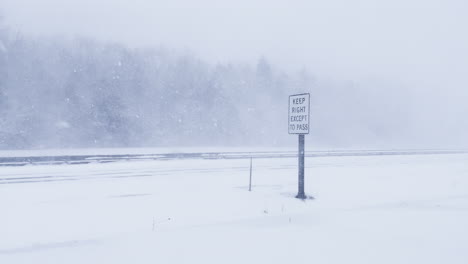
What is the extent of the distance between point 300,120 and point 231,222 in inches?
166

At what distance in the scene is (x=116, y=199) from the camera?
31.9ft

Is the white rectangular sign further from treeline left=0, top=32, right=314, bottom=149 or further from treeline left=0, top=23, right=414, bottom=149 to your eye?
treeline left=0, top=32, right=314, bottom=149

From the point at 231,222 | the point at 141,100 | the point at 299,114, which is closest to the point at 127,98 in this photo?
the point at 141,100

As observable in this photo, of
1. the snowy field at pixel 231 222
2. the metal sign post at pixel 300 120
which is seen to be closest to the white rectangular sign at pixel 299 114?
the metal sign post at pixel 300 120

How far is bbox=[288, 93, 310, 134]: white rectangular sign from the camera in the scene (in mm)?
9688

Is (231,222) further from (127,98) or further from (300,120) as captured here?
(127,98)

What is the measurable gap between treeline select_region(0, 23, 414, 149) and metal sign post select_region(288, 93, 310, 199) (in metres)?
36.4

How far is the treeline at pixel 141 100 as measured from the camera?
4169cm

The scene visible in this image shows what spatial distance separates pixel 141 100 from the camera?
50.4m

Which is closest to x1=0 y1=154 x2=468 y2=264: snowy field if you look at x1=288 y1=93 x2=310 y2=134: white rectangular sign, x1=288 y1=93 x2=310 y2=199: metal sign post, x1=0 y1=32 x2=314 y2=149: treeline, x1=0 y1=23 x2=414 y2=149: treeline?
x1=288 y1=93 x2=310 y2=199: metal sign post

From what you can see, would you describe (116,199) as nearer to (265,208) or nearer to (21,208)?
(21,208)

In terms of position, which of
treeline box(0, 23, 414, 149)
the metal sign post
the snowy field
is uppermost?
treeline box(0, 23, 414, 149)

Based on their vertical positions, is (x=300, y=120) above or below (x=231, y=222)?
above

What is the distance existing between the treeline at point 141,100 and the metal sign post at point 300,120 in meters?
36.4
